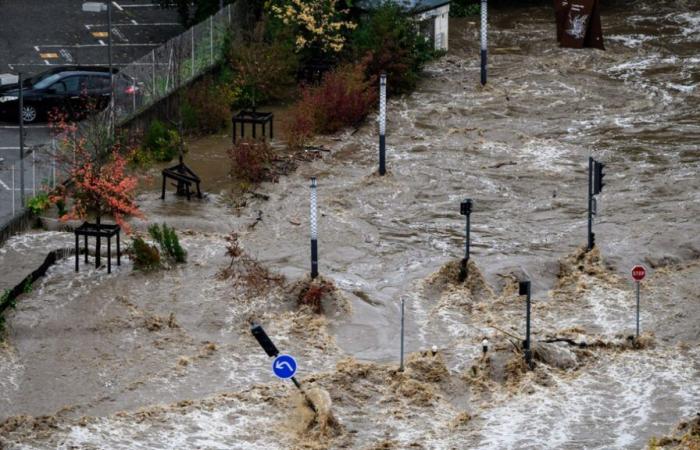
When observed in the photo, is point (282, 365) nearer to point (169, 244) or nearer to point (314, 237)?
point (314, 237)

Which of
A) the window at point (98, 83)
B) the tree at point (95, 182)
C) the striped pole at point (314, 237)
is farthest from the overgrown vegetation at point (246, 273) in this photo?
the window at point (98, 83)

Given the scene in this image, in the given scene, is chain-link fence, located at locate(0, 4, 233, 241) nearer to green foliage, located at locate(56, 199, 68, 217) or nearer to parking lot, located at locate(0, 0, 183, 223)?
green foliage, located at locate(56, 199, 68, 217)

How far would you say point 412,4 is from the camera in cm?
4584

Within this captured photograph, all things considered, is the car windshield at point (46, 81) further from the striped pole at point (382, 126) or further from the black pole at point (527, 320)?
the black pole at point (527, 320)

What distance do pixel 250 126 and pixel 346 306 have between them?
43.7ft

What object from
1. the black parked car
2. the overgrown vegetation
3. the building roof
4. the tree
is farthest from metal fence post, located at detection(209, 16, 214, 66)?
the overgrown vegetation

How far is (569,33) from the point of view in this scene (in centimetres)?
3888

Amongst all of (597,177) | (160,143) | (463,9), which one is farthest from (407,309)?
(463,9)

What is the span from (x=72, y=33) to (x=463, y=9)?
1370 centimetres

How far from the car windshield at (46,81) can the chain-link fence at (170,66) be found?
6.76ft

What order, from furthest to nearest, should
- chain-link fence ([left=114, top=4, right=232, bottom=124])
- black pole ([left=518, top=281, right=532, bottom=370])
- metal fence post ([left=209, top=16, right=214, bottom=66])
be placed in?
metal fence post ([left=209, top=16, right=214, bottom=66])
chain-link fence ([left=114, top=4, right=232, bottom=124])
black pole ([left=518, top=281, right=532, bottom=370])

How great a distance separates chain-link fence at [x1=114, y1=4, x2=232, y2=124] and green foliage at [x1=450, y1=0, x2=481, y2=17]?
37.3ft

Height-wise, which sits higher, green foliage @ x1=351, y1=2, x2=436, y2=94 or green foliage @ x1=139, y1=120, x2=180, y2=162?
green foliage @ x1=351, y1=2, x2=436, y2=94

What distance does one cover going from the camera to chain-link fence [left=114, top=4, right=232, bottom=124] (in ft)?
125
